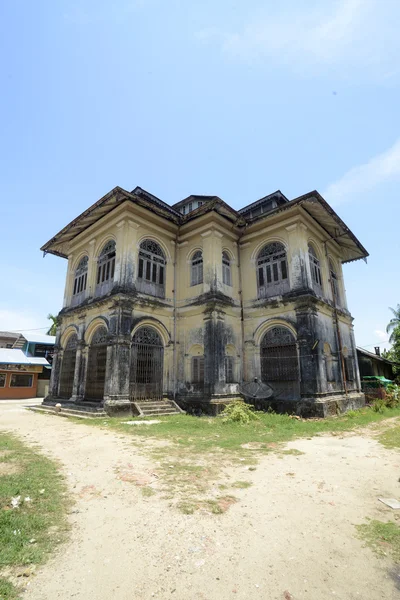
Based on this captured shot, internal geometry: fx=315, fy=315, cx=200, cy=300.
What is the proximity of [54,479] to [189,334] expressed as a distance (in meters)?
9.42

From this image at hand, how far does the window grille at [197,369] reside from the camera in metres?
13.1

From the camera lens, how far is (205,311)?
13156 mm

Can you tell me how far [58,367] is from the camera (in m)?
16.0

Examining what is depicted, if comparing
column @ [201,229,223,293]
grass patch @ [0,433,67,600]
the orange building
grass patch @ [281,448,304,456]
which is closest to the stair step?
grass patch @ [0,433,67,600]

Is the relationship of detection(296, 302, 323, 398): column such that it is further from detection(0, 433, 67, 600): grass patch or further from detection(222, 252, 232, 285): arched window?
detection(0, 433, 67, 600): grass patch

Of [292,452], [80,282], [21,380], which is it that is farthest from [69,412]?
[21,380]

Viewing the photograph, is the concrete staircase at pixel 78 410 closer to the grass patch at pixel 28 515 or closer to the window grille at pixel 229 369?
the window grille at pixel 229 369

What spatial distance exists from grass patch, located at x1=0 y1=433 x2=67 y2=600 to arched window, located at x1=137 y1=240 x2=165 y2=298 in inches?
354

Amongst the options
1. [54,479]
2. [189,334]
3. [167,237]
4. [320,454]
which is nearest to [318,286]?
[189,334]

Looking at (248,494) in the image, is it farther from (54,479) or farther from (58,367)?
(58,367)

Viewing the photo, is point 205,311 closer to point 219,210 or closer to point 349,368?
point 219,210

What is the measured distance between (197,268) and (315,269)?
5420 millimetres

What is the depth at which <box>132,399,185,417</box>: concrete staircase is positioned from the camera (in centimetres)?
1161

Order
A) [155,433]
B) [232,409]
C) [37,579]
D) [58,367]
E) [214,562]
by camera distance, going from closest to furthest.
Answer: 1. [37,579]
2. [214,562]
3. [155,433]
4. [232,409]
5. [58,367]
